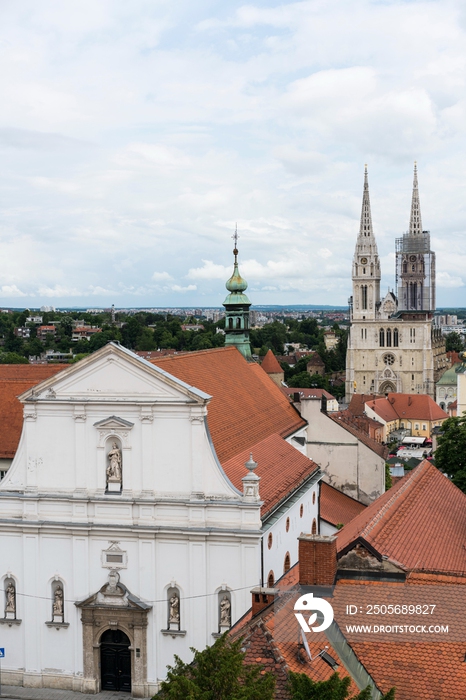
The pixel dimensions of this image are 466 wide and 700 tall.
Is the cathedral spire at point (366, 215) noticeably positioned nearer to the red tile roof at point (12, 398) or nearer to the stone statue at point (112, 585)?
the red tile roof at point (12, 398)

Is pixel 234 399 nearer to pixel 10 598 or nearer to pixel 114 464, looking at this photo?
pixel 114 464

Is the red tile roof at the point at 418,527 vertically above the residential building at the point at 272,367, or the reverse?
the residential building at the point at 272,367

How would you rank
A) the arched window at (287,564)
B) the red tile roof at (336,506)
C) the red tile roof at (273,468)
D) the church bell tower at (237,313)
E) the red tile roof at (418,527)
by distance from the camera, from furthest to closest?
the church bell tower at (237,313), the red tile roof at (336,506), the arched window at (287,564), the red tile roof at (273,468), the red tile roof at (418,527)

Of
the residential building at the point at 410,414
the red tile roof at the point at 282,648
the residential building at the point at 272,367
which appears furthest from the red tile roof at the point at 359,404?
the red tile roof at the point at 282,648

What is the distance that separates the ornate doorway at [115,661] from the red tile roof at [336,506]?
1319 centimetres

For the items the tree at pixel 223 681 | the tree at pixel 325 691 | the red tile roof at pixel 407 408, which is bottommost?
the red tile roof at pixel 407 408

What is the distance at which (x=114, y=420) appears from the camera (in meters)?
28.1

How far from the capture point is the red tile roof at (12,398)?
121ft

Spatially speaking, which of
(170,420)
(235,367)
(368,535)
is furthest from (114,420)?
(235,367)

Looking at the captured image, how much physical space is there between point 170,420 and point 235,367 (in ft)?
39.9

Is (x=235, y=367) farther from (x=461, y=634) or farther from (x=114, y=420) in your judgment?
(x=461, y=634)

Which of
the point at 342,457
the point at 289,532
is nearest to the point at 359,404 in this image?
the point at 342,457

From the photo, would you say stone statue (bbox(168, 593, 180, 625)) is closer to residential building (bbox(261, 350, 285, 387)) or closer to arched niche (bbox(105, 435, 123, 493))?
arched niche (bbox(105, 435, 123, 493))

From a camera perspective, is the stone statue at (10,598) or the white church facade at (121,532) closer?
the white church facade at (121,532)
